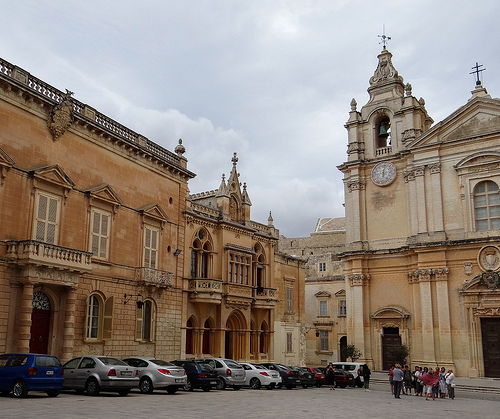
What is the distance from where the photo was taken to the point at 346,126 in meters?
41.1

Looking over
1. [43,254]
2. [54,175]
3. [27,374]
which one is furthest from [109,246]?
[27,374]

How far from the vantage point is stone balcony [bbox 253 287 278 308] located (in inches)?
1412

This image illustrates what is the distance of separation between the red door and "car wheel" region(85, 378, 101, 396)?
4704 millimetres

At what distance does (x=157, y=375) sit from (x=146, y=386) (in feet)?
2.08

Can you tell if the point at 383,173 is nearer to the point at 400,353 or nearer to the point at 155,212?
the point at 400,353

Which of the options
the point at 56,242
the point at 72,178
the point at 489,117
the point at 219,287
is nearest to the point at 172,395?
the point at 56,242

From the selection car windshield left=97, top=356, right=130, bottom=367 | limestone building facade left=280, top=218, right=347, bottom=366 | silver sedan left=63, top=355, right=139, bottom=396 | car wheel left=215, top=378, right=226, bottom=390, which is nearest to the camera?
silver sedan left=63, top=355, right=139, bottom=396

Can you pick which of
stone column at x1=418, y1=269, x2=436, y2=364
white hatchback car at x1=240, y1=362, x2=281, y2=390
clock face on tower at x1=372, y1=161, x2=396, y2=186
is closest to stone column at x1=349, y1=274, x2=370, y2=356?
stone column at x1=418, y1=269, x2=436, y2=364

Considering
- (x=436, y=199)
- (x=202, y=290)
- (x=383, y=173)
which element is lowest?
(x=202, y=290)

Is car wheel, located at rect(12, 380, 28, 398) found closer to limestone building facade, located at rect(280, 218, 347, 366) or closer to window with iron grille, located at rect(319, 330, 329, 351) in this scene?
limestone building facade, located at rect(280, 218, 347, 366)

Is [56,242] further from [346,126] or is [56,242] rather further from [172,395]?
[346,126]

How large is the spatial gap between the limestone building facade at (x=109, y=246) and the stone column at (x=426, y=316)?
9.80 meters

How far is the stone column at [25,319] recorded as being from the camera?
770 inches

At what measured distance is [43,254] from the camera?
65.8 ft
